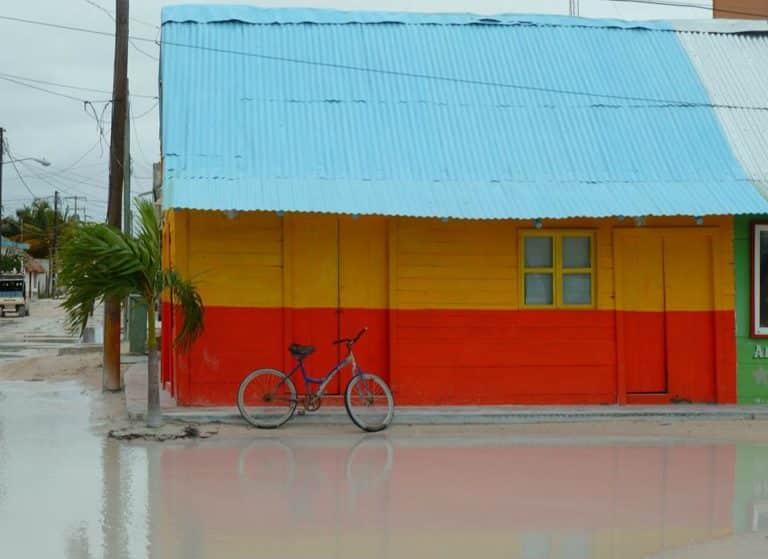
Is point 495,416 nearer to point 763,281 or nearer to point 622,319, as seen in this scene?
point 622,319

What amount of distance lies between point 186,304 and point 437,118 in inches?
182

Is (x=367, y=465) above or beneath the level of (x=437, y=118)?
beneath

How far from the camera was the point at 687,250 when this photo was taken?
590 inches

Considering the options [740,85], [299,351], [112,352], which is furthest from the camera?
[112,352]

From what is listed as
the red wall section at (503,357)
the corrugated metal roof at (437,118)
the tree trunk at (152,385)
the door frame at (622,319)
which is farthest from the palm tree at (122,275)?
the door frame at (622,319)

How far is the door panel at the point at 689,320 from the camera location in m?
14.9

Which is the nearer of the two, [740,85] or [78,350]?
[740,85]

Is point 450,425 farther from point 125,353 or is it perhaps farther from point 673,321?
point 125,353

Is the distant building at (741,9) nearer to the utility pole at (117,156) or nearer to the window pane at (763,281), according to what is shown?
the window pane at (763,281)

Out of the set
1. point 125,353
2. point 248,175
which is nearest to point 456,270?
point 248,175

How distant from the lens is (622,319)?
14758mm

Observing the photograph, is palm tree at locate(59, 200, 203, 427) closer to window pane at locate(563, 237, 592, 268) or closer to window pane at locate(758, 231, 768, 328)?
window pane at locate(563, 237, 592, 268)

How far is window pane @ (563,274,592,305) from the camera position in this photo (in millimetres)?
14844

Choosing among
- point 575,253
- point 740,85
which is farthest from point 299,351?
point 740,85
